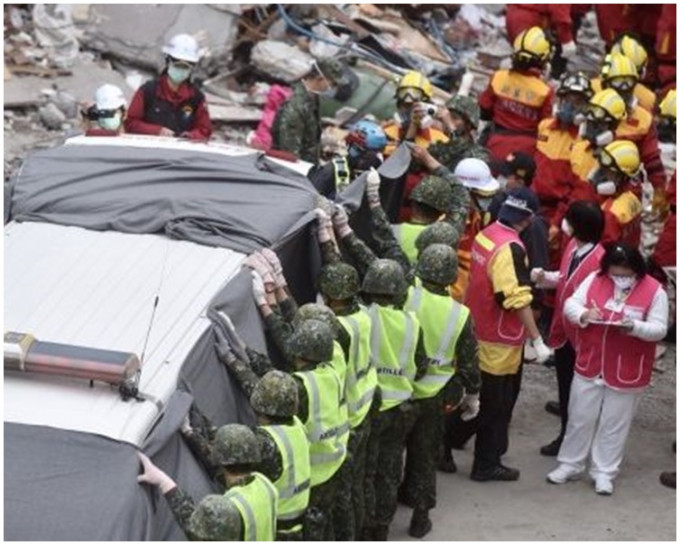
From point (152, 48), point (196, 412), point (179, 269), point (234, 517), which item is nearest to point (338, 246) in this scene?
point (179, 269)

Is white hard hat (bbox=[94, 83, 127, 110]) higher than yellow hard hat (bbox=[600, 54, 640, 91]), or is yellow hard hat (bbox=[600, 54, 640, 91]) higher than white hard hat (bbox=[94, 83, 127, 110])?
white hard hat (bbox=[94, 83, 127, 110])

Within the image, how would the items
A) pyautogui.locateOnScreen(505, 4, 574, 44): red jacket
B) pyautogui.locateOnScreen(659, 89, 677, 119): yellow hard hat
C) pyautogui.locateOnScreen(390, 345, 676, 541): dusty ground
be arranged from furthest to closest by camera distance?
pyautogui.locateOnScreen(505, 4, 574, 44): red jacket, pyautogui.locateOnScreen(659, 89, 677, 119): yellow hard hat, pyautogui.locateOnScreen(390, 345, 676, 541): dusty ground

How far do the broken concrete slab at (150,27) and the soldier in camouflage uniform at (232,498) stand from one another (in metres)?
9.14

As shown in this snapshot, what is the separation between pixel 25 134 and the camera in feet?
46.7

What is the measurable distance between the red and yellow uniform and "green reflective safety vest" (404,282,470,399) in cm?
378

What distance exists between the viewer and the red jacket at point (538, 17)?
1498cm

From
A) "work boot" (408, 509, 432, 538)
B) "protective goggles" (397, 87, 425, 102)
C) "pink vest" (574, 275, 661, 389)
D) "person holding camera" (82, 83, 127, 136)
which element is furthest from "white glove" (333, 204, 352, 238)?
"protective goggles" (397, 87, 425, 102)

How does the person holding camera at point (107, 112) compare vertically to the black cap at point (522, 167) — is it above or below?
above

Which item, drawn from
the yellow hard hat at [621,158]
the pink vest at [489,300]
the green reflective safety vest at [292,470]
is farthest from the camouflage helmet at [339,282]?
the yellow hard hat at [621,158]

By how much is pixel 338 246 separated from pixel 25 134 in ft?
18.9

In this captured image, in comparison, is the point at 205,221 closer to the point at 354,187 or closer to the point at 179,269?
the point at 179,269

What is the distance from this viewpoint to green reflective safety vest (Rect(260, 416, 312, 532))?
7012 millimetres

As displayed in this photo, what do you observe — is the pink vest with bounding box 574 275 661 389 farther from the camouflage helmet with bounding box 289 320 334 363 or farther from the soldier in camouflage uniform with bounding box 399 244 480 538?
the camouflage helmet with bounding box 289 320 334 363

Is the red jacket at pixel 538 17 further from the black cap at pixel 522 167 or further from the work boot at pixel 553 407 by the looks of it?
the work boot at pixel 553 407
